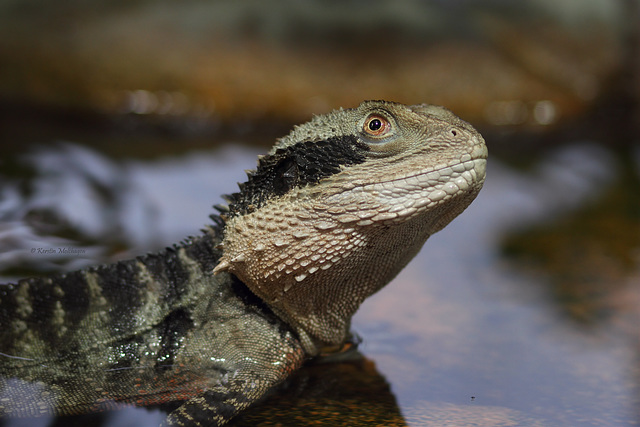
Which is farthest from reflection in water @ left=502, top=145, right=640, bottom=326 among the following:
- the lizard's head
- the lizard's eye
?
the lizard's eye

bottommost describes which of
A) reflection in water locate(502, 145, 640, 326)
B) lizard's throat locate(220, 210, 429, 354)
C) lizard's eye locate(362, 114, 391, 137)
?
lizard's throat locate(220, 210, 429, 354)

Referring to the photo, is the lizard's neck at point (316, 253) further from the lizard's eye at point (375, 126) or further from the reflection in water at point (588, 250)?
the reflection in water at point (588, 250)

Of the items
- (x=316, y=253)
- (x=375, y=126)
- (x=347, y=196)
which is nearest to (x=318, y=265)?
(x=316, y=253)

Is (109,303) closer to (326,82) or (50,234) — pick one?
(50,234)

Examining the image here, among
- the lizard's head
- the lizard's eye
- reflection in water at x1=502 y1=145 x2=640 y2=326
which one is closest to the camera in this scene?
the lizard's head

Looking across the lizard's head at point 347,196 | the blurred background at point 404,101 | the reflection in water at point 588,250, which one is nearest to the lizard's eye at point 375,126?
the lizard's head at point 347,196

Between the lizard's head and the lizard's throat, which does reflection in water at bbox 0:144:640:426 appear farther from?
the lizard's head
